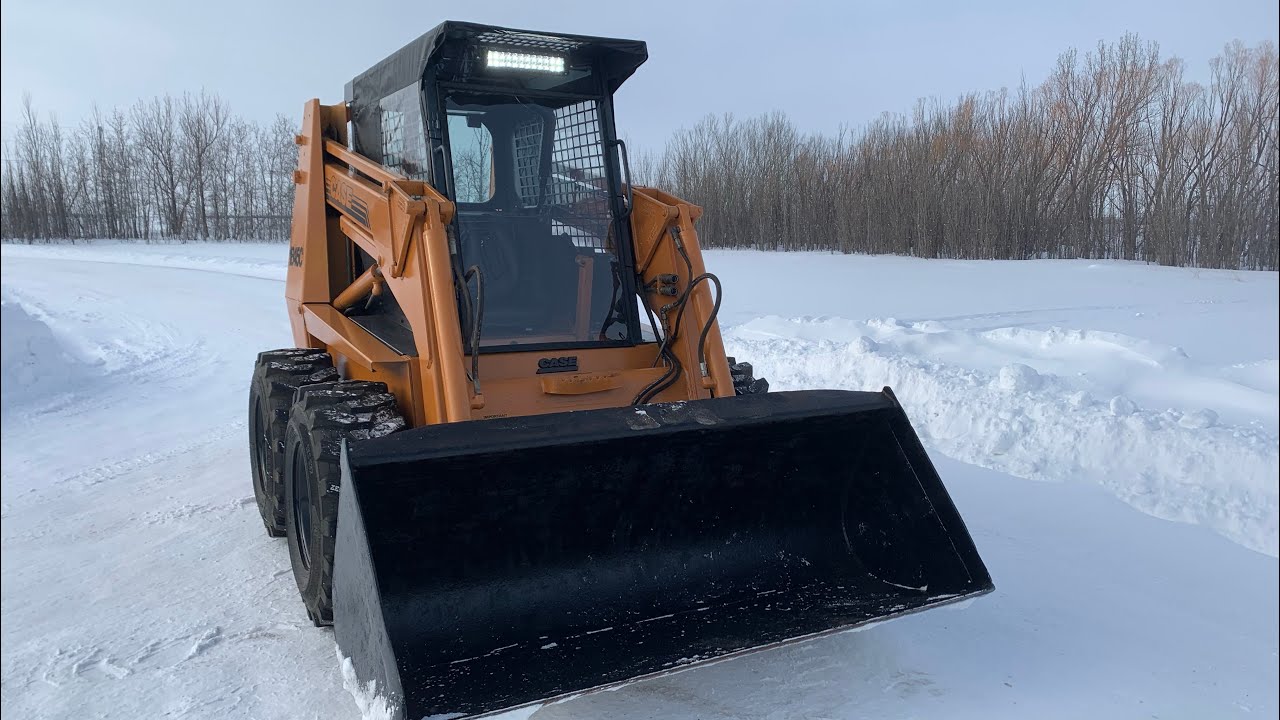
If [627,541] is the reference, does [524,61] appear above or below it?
above

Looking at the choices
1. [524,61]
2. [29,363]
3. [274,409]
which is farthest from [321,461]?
[29,363]

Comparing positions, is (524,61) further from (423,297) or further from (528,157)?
(423,297)

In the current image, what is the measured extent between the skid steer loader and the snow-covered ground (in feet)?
0.82

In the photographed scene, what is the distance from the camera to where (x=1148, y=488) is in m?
4.68

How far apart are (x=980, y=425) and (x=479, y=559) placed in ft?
12.8

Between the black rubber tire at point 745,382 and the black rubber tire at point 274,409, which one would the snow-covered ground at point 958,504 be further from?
the black rubber tire at point 745,382

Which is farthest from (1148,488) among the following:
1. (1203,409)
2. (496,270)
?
(496,270)

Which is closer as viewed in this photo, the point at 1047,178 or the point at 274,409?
the point at 274,409

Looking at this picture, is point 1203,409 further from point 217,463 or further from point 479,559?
point 217,463

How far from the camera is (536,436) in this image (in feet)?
9.80

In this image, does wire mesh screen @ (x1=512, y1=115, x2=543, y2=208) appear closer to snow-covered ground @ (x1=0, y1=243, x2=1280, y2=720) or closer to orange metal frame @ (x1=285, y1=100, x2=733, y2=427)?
orange metal frame @ (x1=285, y1=100, x2=733, y2=427)

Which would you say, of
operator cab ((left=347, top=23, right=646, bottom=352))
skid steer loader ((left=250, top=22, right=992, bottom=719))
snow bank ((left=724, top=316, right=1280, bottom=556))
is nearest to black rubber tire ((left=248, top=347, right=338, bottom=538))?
skid steer loader ((left=250, top=22, right=992, bottom=719))

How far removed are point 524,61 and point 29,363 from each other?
6.31 metres

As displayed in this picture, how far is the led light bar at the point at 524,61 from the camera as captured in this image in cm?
397
